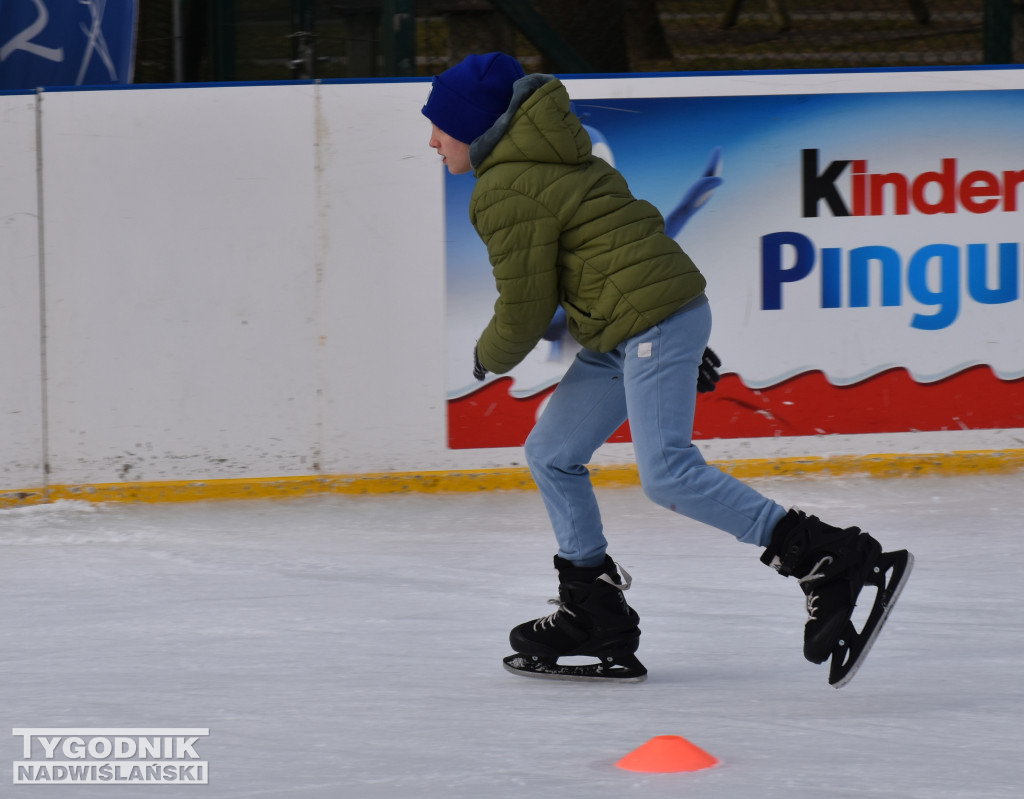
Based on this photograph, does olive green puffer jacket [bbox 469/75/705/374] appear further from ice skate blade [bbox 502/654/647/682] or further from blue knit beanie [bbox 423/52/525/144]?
ice skate blade [bbox 502/654/647/682]

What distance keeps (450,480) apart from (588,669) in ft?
6.99

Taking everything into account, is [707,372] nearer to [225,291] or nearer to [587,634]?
[587,634]

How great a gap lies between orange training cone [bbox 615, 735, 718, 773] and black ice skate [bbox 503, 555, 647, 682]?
0.53m

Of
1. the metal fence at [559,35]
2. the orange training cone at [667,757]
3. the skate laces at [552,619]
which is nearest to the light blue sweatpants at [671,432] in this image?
the skate laces at [552,619]

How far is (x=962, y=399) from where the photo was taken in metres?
5.46

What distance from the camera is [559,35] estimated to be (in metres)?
5.79

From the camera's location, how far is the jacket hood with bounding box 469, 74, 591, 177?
2852 millimetres

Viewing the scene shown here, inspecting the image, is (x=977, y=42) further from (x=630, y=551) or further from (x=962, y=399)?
(x=630, y=551)

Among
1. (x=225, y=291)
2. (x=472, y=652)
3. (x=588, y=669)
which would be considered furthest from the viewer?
(x=225, y=291)

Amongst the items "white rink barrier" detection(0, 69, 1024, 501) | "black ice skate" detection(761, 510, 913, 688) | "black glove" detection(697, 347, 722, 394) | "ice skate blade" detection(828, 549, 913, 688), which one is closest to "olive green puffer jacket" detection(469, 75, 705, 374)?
"black glove" detection(697, 347, 722, 394)

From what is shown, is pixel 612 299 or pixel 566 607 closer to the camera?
pixel 612 299

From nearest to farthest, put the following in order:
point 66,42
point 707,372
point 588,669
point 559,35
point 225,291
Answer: point 707,372 < point 588,669 < point 225,291 < point 66,42 < point 559,35

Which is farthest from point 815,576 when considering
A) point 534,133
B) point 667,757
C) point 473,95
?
point 473,95

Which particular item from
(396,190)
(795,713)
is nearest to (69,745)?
(795,713)
